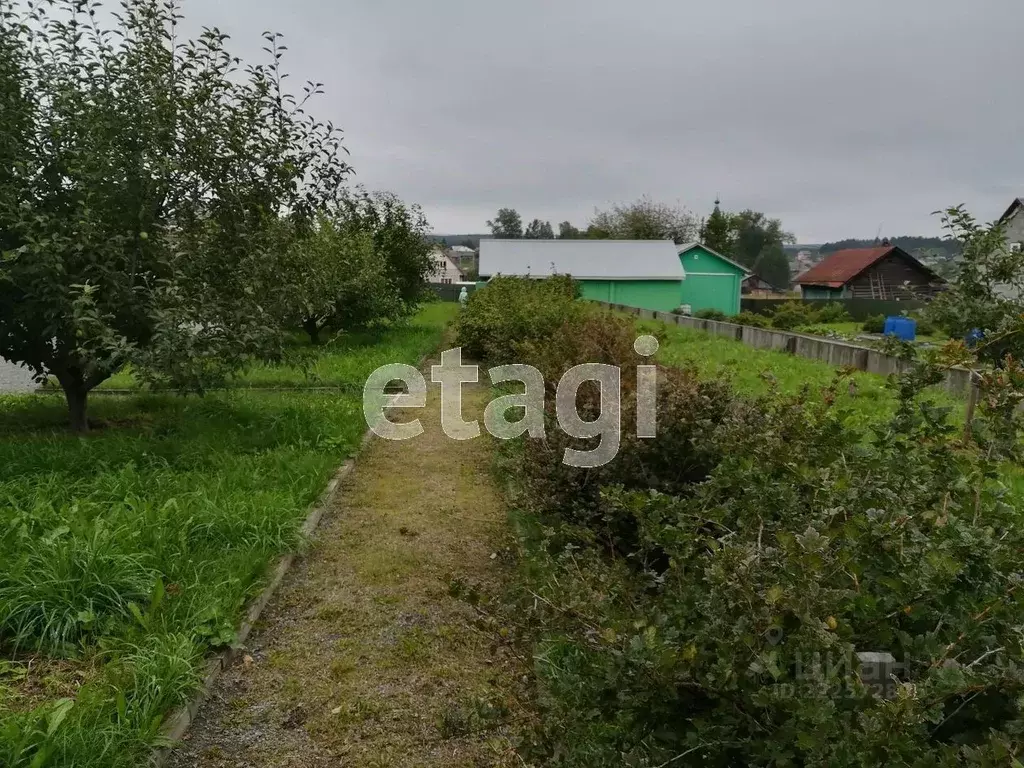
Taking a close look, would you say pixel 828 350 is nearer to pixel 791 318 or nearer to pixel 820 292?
pixel 791 318

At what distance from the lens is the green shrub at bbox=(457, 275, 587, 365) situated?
33.8 ft

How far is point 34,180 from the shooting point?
216 inches

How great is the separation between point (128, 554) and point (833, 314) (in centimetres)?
3360

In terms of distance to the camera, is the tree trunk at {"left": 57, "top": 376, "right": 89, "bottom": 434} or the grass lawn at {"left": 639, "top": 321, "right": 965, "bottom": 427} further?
the tree trunk at {"left": 57, "top": 376, "right": 89, "bottom": 434}

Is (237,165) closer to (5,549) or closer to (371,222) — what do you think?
(5,549)

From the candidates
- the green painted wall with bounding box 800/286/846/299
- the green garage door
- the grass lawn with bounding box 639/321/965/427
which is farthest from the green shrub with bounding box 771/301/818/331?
the green painted wall with bounding box 800/286/846/299

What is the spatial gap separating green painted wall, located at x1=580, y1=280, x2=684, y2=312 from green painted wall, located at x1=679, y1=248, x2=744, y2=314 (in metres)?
2.64

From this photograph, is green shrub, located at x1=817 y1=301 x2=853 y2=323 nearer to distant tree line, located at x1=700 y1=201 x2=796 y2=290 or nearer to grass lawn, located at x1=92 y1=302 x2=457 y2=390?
grass lawn, located at x1=92 y1=302 x2=457 y2=390

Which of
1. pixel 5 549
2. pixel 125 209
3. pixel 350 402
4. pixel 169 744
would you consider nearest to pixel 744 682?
pixel 169 744

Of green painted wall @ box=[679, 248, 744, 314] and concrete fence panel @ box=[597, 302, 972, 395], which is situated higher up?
green painted wall @ box=[679, 248, 744, 314]

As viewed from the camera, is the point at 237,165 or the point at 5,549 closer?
the point at 5,549

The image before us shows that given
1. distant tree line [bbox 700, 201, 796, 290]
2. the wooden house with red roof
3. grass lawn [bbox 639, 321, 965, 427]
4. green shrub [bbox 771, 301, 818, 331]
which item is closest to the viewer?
grass lawn [bbox 639, 321, 965, 427]

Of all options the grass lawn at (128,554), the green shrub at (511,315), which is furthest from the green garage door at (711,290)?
the grass lawn at (128,554)

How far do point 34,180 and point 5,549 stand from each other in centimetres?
347
